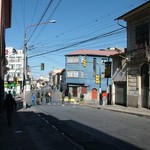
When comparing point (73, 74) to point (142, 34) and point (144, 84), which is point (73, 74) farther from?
point (144, 84)

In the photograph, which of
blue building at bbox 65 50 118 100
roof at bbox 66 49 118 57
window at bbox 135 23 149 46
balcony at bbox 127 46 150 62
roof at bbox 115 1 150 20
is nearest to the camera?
roof at bbox 115 1 150 20

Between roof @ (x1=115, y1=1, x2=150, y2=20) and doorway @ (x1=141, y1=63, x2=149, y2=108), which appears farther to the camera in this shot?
doorway @ (x1=141, y1=63, x2=149, y2=108)

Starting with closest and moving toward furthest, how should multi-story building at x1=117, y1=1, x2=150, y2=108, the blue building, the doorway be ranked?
1. multi-story building at x1=117, y1=1, x2=150, y2=108
2. the doorway
3. the blue building

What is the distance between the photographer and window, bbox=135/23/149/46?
3416 centimetres

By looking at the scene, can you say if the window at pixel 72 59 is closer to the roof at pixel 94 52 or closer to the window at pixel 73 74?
the roof at pixel 94 52

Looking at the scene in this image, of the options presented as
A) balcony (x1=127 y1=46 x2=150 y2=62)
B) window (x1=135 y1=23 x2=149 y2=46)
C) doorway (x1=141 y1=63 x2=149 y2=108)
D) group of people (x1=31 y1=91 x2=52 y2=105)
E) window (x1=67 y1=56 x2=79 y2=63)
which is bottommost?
group of people (x1=31 y1=91 x2=52 y2=105)

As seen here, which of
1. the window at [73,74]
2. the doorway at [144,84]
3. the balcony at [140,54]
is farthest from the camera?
the window at [73,74]

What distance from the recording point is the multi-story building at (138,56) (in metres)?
34.0

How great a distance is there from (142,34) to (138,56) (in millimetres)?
2051

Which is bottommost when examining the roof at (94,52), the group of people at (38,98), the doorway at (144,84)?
the group of people at (38,98)

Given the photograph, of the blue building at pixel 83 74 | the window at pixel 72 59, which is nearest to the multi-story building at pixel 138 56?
the blue building at pixel 83 74

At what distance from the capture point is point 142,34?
115 feet

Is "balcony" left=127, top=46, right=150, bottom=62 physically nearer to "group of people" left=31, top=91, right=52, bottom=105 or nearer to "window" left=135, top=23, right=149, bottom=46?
"window" left=135, top=23, right=149, bottom=46

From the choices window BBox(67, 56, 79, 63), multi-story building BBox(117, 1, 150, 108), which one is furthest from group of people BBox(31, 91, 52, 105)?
window BBox(67, 56, 79, 63)
